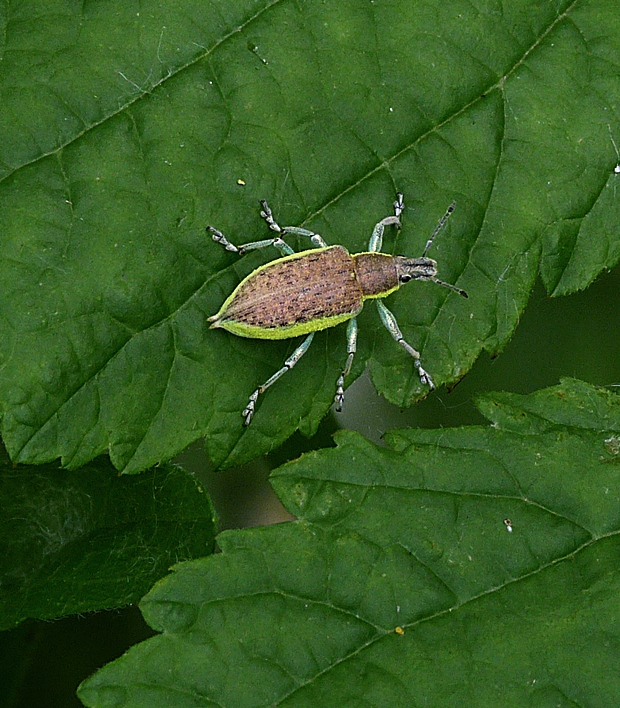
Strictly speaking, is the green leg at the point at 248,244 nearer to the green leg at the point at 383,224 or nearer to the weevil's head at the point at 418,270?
the green leg at the point at 383,224

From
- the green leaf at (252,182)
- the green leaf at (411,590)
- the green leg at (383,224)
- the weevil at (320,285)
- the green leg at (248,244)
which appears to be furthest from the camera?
the green leg at (383,224)

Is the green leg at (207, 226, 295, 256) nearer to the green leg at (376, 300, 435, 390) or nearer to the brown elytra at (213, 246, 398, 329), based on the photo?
the brown elytra at (213, 246, 398, 329)

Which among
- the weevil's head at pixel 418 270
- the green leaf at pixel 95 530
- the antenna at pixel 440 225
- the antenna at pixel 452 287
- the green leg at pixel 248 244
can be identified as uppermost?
the green leg at pixel 248 244

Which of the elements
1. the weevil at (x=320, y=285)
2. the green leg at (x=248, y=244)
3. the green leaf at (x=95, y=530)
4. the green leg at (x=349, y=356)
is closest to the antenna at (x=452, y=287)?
the weevil at (x=320, y=285)

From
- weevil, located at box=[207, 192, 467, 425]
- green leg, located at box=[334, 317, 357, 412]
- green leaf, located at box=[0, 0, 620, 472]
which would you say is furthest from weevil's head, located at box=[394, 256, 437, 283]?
green leg, located at box=[334, 317, 357, 412]

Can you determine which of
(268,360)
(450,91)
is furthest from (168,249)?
(450,91)

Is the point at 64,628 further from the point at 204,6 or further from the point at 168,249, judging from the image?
the point at 204,6
